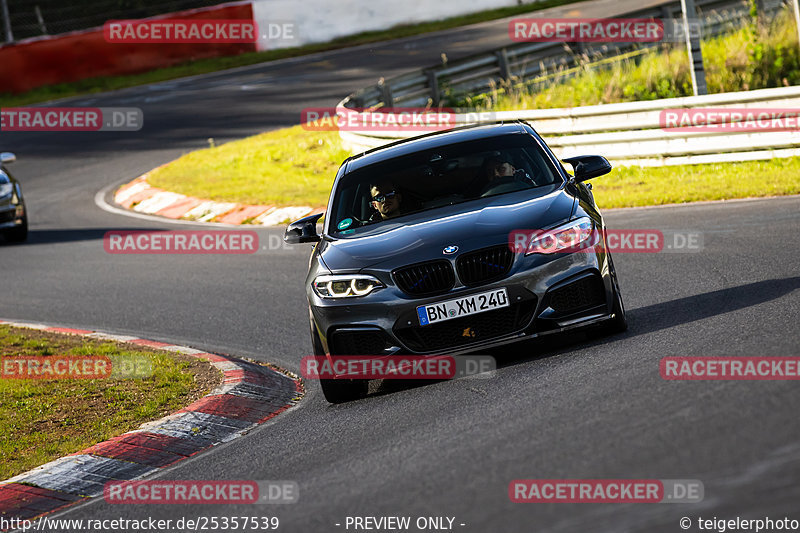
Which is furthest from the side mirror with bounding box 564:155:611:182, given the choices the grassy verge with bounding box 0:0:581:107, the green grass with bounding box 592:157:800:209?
the grassy verge with bounding box 0:0:581:107

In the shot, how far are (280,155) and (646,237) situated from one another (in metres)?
12.2

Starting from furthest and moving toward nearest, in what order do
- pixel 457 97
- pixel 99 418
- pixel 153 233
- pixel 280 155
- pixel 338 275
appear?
pixel 457 97 < pixel 280 155 < pixel 153 233 < pixel 99 418 < pixel 338 275

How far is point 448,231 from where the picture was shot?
7.29 m

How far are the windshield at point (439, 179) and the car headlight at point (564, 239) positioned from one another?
34.0 inches

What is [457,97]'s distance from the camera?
24.9 meters

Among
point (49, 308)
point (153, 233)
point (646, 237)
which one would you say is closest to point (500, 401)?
point (646, 237)

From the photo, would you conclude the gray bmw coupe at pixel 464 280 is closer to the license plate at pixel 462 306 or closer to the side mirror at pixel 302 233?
the license plate at pixel 462 306

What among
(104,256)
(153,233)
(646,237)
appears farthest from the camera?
(153,233)

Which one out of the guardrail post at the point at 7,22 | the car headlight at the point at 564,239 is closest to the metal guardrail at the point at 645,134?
the car headlight at the point at 564,239

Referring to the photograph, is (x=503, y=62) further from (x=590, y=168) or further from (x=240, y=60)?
(x=590, y=168)

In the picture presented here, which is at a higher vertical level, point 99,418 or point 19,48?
point 19,48

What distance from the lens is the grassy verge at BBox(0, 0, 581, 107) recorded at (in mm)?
34188

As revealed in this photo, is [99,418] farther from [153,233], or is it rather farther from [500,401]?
[153,233]

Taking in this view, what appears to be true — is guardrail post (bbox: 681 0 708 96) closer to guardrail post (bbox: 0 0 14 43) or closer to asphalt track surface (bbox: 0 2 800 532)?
asphalt track surface (bbox: 0 2 800 532)
